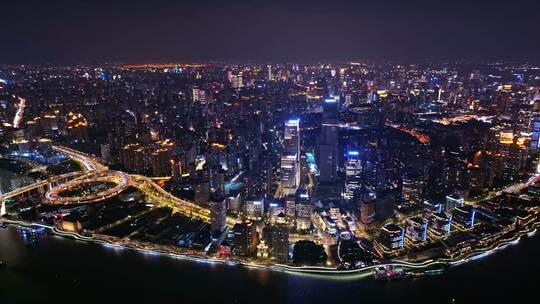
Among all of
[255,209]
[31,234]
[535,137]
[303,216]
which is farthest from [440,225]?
[31,234]

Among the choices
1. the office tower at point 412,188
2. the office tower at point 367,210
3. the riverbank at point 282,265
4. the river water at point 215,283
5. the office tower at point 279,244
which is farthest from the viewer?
the office tower at point 412,188

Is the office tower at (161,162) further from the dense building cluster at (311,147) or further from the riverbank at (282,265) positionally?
the riverbank at (282,265)

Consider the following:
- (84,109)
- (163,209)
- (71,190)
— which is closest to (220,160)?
(163,209)

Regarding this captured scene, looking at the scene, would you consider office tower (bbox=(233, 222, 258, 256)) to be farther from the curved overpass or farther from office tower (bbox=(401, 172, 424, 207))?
office tower (bbox=(401, 172, 424, 207))

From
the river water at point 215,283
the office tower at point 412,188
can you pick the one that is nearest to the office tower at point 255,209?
the river water at point 215,283

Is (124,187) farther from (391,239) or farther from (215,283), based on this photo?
(391,239)
